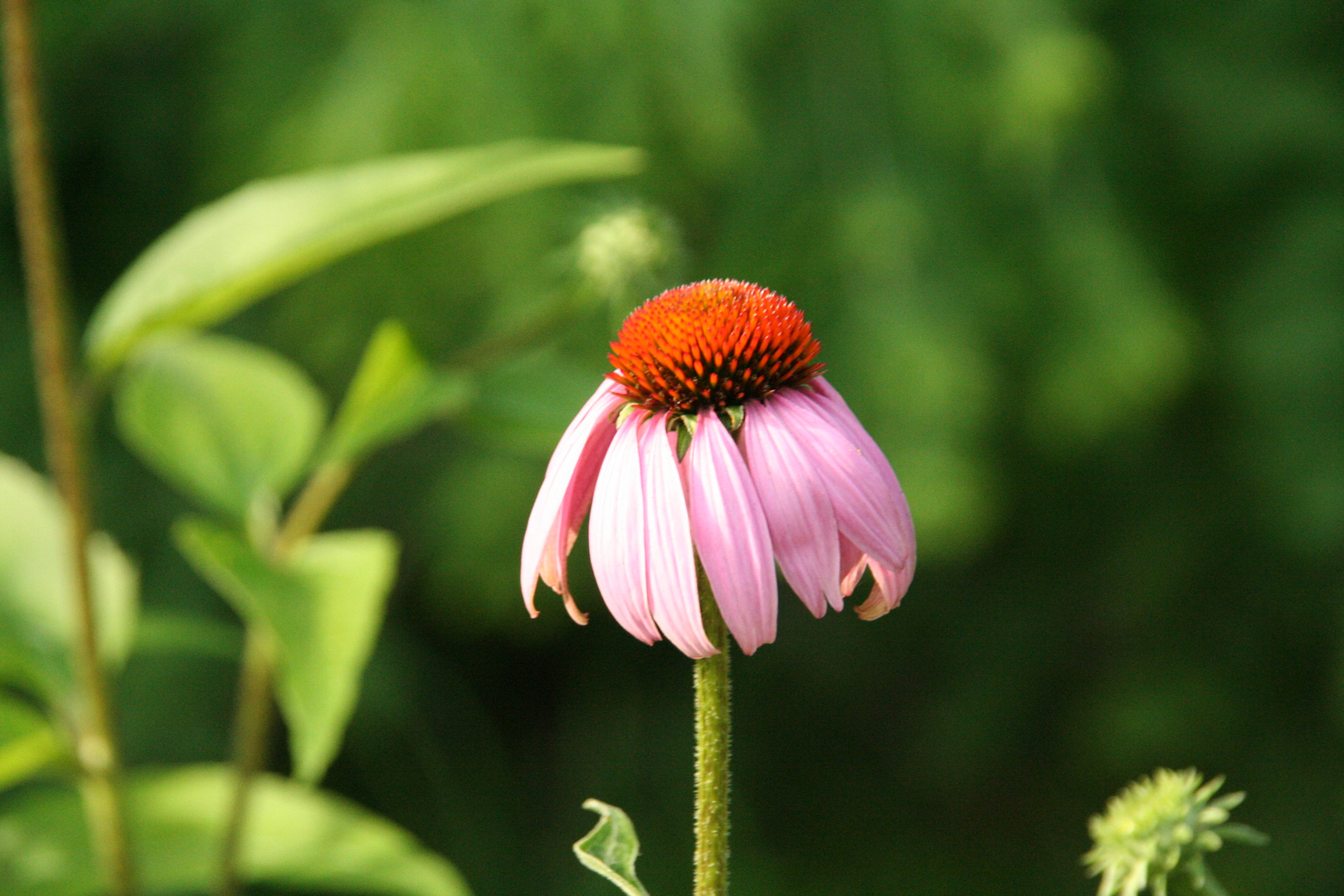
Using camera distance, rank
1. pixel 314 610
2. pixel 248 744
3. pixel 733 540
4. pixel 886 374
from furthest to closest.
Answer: pixel 886 374
pixel 248 744
pixel 314 610
pixel 733 540

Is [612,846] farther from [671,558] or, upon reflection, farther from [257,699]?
[257,699]

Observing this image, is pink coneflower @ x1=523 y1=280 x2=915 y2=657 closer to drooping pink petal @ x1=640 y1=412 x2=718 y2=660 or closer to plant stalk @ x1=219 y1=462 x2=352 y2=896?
drooping pink petal @ x1=640 y1=412 x2=718 y2=660

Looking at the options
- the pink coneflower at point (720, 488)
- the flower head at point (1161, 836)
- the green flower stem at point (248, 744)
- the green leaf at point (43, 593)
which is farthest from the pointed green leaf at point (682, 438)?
the green leaf at point (43, 593)

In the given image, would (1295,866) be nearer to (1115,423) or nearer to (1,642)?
(1115,423)

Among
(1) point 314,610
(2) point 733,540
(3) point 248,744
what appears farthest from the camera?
(3) point 248,744

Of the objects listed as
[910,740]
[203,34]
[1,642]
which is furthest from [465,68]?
[910,740]

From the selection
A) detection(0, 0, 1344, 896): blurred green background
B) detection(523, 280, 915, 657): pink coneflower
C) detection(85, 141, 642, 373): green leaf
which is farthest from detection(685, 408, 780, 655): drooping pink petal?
detection(0, 0, 1344, 896): blurred green background

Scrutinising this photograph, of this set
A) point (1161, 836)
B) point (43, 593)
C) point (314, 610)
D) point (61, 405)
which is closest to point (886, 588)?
point (1161, 836)
